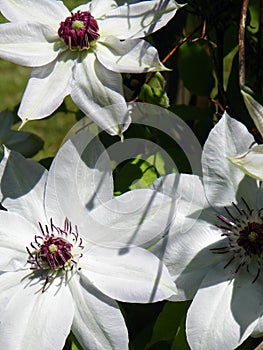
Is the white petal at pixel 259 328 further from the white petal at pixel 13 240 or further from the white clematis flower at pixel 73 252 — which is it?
the white petal at pixel 13 240

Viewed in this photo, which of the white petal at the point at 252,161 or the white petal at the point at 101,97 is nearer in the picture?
the white petal at the point at 252,161

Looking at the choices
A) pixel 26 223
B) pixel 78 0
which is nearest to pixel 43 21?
pixel 26 223

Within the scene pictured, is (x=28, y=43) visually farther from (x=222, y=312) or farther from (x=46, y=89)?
(x=222, y=312)

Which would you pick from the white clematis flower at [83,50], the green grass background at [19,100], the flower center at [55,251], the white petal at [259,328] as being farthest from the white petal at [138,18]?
the green grass background at [19,100]

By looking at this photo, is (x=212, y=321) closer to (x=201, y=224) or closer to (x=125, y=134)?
(x=201, y=224)

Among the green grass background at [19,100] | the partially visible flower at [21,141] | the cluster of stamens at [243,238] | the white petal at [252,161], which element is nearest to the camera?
the white petal at [252,161]

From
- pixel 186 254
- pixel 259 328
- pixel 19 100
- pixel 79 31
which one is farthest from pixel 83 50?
pixel 19 100

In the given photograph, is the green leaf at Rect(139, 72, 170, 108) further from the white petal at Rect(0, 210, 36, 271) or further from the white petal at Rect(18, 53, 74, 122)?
the white petal at Rect(0, 210, 36, 271)
